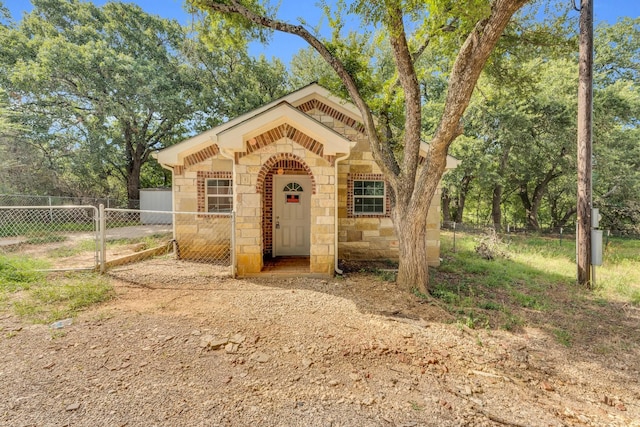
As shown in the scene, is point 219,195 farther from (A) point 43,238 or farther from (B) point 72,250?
(A) point 43,238

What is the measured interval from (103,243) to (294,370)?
5.68m

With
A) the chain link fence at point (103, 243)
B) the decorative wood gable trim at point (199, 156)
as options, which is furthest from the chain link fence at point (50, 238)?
the decorative wood gable trim at point (199, 156)

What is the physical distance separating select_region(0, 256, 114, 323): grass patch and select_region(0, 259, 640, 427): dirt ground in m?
0.30

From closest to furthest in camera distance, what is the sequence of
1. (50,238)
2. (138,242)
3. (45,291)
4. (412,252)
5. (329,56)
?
(45,291) < (412,252) < (329,56) < (138,242) < (50,238)

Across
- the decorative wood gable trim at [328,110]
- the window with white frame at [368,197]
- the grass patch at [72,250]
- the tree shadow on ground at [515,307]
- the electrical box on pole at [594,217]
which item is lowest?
the tree shadow on ground at [515,307]

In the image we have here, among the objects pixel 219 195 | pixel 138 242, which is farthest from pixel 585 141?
pixel 138 242

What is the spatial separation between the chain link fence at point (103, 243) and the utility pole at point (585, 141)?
873 centimetres

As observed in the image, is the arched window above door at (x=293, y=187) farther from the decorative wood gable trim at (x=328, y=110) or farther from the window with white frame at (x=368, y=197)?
→ the decorative wood gable trim at (x=328, y=110)

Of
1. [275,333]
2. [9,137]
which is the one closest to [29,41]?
[9,137]

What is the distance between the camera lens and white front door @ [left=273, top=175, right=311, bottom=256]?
29.0 ft

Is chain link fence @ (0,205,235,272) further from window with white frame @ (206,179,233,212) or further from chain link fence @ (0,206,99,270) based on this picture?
window with white frame @ (206,179,233,212)

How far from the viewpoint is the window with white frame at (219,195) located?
9062 millimetres

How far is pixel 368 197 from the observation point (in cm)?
907

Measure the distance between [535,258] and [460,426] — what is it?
10.8m
